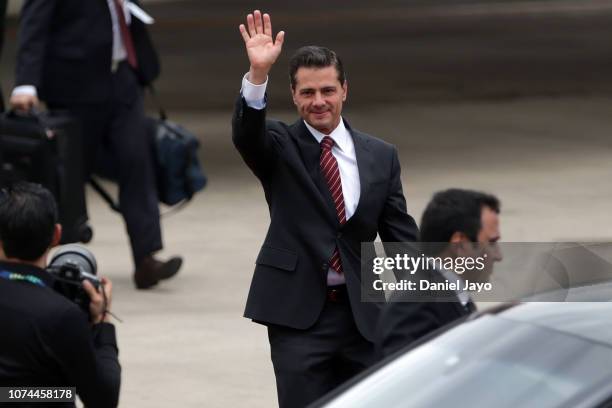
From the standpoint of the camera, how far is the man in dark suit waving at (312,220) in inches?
190

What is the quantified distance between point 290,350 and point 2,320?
92 centimetres

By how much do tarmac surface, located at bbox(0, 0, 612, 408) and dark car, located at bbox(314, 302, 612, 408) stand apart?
2.92m

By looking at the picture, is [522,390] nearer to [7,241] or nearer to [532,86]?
[7,241]

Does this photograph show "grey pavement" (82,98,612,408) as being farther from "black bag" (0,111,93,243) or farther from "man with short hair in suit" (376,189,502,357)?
"man with short hair in suit" (376,189,502,357)

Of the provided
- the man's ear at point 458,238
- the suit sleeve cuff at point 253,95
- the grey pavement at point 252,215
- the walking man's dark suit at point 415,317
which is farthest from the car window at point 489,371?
the grey pavement at point 252,215

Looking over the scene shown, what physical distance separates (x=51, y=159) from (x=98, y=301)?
334 cm

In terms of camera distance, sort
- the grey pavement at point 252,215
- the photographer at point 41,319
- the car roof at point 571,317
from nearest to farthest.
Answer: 1. the car roof at point 571,317
2. the photographer at point 41,319
3. the grey pavement at point 252,215

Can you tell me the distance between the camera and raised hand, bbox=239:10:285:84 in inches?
188

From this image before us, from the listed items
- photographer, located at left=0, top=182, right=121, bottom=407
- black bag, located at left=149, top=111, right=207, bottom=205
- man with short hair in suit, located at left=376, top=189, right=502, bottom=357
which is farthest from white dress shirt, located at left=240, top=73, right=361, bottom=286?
black bag, located at left=149, top=111, right=207, bottom=205

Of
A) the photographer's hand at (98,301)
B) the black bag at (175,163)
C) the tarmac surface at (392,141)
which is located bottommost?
the tarmac surface at (392,141)

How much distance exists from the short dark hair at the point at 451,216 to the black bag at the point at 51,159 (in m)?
3.81

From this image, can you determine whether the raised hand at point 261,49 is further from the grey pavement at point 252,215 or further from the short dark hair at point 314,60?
the grey pavement at point 252,215

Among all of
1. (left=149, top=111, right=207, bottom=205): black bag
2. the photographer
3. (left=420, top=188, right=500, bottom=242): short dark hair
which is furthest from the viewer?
(left=149, top=111, right=207, bottom=205): black bag

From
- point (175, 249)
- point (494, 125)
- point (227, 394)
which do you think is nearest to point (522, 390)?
point (227, 394)
